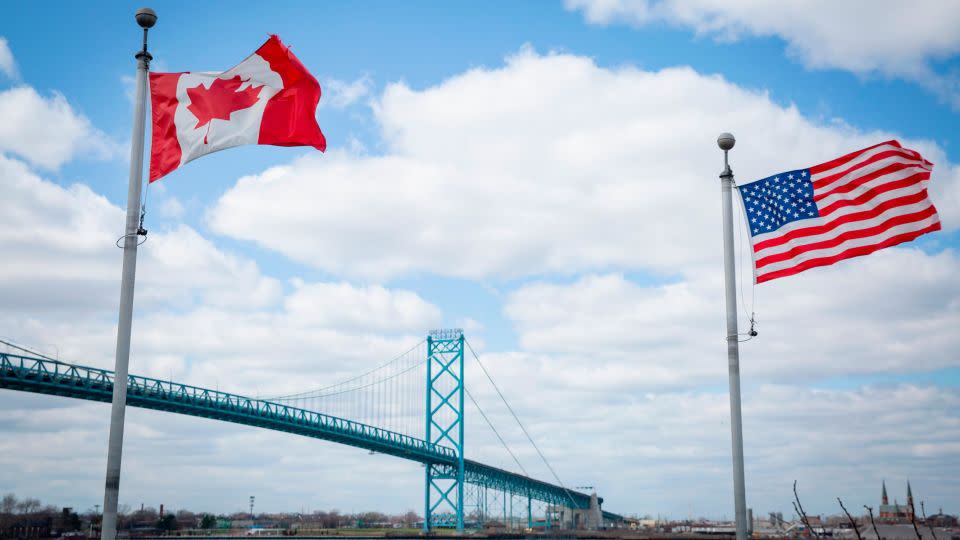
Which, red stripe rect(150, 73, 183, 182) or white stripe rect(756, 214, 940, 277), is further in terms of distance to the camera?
white stripe rect(756, 214, 940, 277)

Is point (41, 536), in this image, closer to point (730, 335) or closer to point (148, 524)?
point (148, 524)

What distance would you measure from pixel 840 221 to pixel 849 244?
0.31 metres

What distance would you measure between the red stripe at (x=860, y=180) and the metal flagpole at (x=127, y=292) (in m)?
8.17

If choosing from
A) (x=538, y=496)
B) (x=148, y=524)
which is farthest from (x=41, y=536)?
(x=538, y=496)

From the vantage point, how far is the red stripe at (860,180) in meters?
11.9

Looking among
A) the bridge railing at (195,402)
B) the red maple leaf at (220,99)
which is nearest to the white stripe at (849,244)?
the red maple leaf at (220,99)

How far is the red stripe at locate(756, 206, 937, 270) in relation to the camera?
11.8 metres

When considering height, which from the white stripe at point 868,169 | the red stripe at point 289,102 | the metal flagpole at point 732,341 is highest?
the red stripe at point 289,102

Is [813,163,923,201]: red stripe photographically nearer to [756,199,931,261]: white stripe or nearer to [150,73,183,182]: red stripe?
[756,199,931,261]: white stripe

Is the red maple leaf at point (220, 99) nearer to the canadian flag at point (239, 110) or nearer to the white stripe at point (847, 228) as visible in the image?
the canadian flag at point (239, 110)

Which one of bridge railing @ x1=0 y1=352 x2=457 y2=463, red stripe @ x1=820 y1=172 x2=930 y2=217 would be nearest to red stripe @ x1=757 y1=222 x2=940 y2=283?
red stripe @ x1=820 y1=172 x2=930 y2=217

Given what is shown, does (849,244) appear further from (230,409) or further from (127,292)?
(230,409)

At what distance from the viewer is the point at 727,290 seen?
12.3 m

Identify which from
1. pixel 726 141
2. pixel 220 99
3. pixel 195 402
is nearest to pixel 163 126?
pixel 220 99
